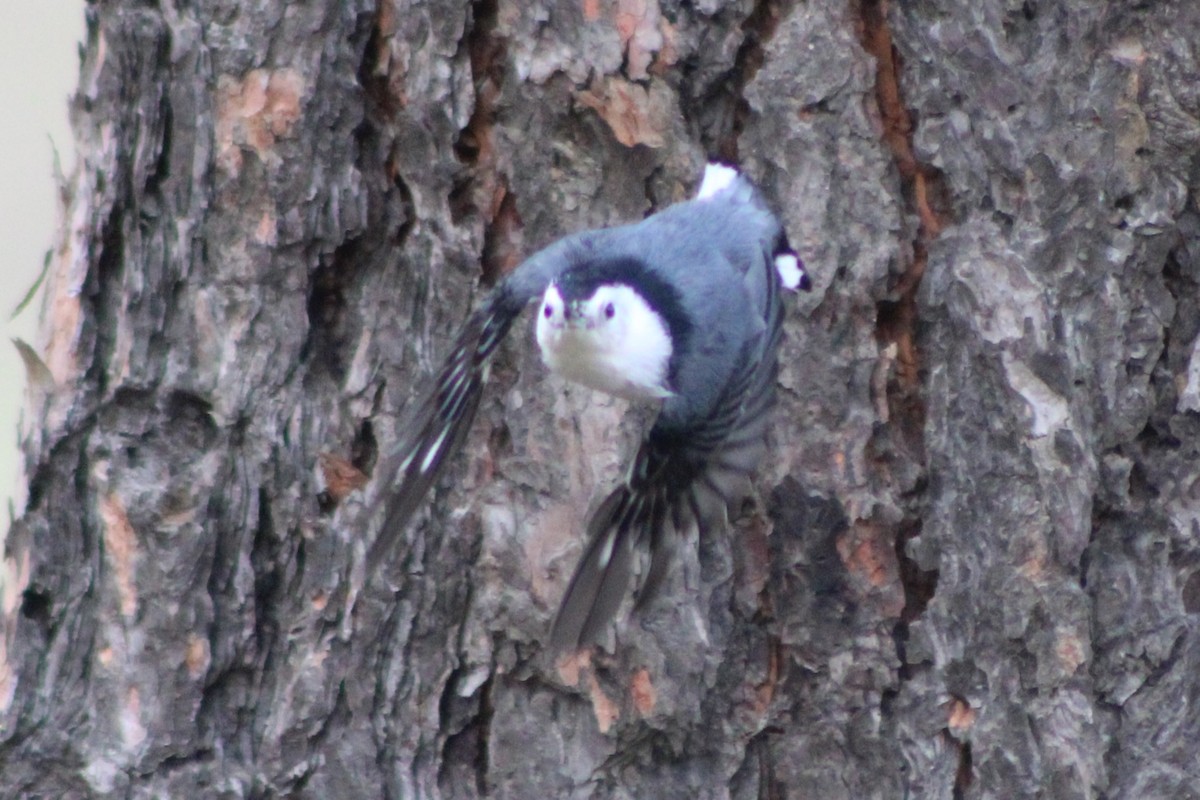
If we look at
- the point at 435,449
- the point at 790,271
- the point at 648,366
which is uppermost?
the point at 790,271

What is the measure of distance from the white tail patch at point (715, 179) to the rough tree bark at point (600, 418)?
0.09ft

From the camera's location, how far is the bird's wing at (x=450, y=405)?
143 centimetres

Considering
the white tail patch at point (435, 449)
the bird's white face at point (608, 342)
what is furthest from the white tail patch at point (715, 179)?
the white tail patch at point (435, 449)

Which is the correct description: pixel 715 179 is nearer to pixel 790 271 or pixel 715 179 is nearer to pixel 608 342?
pixel 790 271

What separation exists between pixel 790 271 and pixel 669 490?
25 cm

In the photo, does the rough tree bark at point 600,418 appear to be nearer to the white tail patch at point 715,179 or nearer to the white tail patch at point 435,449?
the white tail patch at point 715,179

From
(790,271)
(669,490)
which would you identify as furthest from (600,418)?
(790,271)

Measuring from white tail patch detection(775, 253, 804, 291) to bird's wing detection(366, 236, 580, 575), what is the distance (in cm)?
21

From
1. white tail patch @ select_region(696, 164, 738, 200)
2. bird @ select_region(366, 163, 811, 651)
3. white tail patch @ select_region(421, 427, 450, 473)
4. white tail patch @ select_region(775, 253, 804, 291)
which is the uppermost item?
white tail patch @ select_region(696, 164, 738, 200)

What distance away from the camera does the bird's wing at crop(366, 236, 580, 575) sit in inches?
56.1

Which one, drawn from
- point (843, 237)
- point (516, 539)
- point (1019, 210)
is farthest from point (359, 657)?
point (1019, 210)

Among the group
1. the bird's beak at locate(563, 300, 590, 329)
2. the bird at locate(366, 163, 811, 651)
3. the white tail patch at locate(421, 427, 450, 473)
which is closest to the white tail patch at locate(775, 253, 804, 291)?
the bird at locate(366, 163, 811, 651)

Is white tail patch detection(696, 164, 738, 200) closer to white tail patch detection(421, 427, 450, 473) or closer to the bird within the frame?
the bird

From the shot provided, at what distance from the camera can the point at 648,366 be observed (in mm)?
1479
